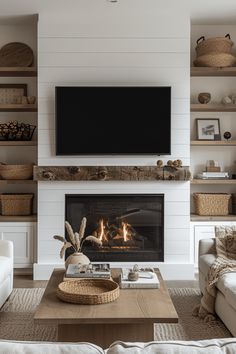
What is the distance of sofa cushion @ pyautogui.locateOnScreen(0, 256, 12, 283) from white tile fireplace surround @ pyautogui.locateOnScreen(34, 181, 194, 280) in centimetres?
99

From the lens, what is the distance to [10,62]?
18.2 ft

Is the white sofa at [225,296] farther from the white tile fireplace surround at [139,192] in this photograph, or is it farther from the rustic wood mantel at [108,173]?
the rustic wood mantel at [108,173]

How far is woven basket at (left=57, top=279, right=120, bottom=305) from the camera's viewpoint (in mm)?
2881

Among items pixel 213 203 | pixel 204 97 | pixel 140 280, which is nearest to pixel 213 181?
pixel 213 203

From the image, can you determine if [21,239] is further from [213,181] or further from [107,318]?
[107,318]

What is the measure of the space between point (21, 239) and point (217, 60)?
9.63 feet

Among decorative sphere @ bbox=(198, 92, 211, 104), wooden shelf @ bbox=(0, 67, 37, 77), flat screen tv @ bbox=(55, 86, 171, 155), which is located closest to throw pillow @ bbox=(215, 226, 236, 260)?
flat screen tv @ bbox=(55, 86, 171, 155)

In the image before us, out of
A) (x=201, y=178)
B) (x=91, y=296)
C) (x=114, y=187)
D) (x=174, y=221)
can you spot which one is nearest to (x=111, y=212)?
(x=114, y=187)

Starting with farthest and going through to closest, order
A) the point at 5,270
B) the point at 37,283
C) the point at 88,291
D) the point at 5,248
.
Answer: the point at 37,283 → the point at 5,248 → the point at 5,270 → the point at 88,291

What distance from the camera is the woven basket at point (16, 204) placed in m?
5.47

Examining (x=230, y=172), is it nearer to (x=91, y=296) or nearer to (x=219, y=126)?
(x=219, y=126)

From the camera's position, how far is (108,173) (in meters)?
5.19

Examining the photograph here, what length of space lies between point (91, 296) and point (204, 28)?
388 cm

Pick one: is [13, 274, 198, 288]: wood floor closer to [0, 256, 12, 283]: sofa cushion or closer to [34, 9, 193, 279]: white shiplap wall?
[34, 9, 193, 279]: white shiplap wall
